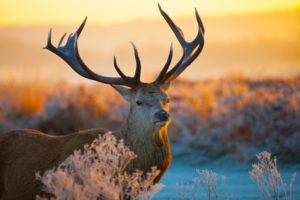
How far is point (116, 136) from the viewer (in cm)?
938

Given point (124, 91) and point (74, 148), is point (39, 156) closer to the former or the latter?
point (74, 148)

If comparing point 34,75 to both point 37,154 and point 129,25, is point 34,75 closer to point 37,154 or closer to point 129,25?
point 37,154

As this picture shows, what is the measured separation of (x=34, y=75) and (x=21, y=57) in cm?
11134

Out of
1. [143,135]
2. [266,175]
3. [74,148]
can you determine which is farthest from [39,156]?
[266,175]

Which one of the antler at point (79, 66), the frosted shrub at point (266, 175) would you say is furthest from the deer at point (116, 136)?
the frosted shrub at point (266, 175)

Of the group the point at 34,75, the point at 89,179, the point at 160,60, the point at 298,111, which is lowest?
the point at 89,179

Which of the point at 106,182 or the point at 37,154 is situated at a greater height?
the point at 37,154

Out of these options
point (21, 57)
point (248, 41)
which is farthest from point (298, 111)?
point (21, 57)

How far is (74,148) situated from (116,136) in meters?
0.72

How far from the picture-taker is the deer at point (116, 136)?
8961mm

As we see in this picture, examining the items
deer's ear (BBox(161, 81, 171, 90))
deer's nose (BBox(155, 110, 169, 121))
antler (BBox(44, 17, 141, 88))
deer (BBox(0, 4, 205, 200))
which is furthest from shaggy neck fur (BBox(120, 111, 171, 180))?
deer's ear (BBox(161, 81, 171, 90))

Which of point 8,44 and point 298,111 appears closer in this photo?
point 298,111

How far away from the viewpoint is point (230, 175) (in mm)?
13227

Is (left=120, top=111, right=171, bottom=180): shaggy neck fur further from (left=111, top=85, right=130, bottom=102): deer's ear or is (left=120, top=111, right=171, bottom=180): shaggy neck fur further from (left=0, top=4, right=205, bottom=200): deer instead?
(left=111, top=85, right=130, bottom=102): deer's ear
